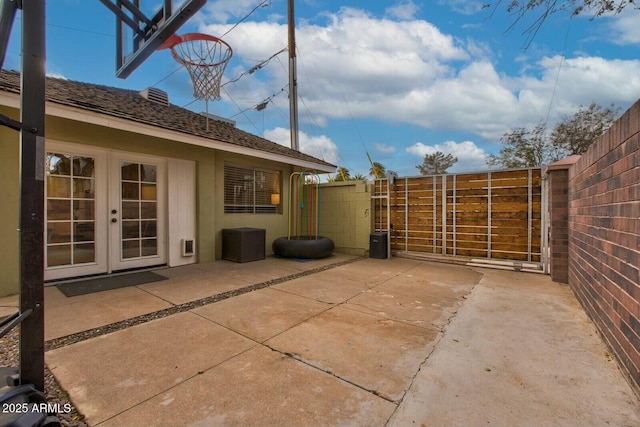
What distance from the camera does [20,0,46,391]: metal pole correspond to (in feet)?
5.34

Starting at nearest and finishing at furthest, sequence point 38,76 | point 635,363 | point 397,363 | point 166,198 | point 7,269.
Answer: point 38,76 < point 635,363 < point 397,363 < point 7,269 < point 166,198

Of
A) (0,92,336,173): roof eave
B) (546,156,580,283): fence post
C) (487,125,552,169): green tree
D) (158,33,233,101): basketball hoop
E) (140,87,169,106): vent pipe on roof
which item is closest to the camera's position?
(0,92,336,173): roof eave

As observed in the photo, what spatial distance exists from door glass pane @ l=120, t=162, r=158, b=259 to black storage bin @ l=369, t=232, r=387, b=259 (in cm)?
498

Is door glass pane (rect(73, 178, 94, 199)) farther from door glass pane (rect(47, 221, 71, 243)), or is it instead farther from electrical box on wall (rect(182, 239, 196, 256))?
electrical box on wall (rect(182, 239, 196, 256))

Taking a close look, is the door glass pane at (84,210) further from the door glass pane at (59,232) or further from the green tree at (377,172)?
the green tree at (377,172)

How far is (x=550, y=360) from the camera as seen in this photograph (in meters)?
2.33

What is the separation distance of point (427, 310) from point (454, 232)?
12.7 feet

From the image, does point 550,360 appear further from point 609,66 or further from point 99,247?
point 99,247

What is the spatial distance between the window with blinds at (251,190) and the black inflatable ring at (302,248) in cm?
126

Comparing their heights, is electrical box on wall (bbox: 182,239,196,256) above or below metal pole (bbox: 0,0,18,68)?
below

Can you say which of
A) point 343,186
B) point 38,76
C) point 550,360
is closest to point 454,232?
point 343,186

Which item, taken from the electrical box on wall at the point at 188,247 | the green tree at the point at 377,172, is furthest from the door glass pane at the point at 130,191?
the green tree at the point at 377,172

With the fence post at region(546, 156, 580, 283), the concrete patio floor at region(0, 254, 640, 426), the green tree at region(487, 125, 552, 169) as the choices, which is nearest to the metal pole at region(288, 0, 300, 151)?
the concrete patio floor at region(0, 254, 640, 426)

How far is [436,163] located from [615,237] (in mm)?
34134
